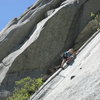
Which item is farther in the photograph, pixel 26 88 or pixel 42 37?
pixel 42 37

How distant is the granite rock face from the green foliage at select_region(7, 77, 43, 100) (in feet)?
9.68

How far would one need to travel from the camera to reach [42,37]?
3712 cm

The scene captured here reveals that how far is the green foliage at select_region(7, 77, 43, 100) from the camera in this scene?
31.0 meters

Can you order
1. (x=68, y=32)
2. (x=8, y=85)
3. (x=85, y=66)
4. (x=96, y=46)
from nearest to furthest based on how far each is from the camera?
(x=85, y=66)
(x=96, y=46)
(x=8, y=85)
(x=68, y=32)

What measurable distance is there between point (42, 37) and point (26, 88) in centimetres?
688

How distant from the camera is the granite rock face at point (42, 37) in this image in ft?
119

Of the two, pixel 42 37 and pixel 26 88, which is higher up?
pixel 42 37

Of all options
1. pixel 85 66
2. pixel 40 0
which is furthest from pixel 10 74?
pixel 85 66

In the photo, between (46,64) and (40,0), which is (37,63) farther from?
(40,0)

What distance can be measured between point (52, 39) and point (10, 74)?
568cm

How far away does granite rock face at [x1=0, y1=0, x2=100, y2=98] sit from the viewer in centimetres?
3641

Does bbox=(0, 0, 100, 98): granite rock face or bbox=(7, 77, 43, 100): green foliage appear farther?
bbox=(0, 0, 100, 98): granite rock face

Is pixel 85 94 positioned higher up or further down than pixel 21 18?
further down

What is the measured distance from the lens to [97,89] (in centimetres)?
1450
